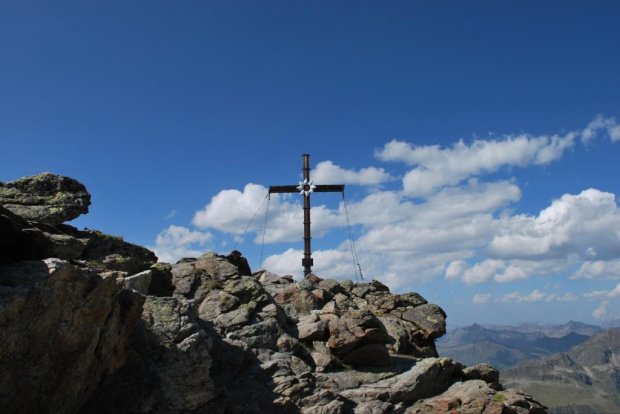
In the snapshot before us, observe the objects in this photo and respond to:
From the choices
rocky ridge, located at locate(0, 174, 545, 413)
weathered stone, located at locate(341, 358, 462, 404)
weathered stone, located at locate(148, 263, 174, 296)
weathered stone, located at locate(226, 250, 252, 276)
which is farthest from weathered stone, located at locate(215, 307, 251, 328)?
weathered stone, located at locate(226, 250, 252, 276)

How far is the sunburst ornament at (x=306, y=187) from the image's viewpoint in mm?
50062

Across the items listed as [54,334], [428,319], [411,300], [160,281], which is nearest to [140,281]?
[160,281]

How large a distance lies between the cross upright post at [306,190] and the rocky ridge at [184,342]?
41.4ft

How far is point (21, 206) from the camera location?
1845 centimetres

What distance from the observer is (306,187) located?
50.2 m

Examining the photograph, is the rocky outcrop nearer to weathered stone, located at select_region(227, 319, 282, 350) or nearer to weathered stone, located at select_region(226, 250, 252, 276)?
weathered stone, located at select_region(227, 319, 282, 350)

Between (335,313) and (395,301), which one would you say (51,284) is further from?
(395,301)

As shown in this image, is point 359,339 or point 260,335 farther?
point 359,339

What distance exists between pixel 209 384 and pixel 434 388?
1425 centimetres

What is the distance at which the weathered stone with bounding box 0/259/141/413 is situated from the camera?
463 inches

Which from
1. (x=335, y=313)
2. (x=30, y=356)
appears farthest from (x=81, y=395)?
(x=335, y=313)

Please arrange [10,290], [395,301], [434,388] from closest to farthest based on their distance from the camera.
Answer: [10,290] → [434,388] → [395,301]

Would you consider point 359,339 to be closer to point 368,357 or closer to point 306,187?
point 368,357

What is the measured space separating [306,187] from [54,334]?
38538 millimetres
